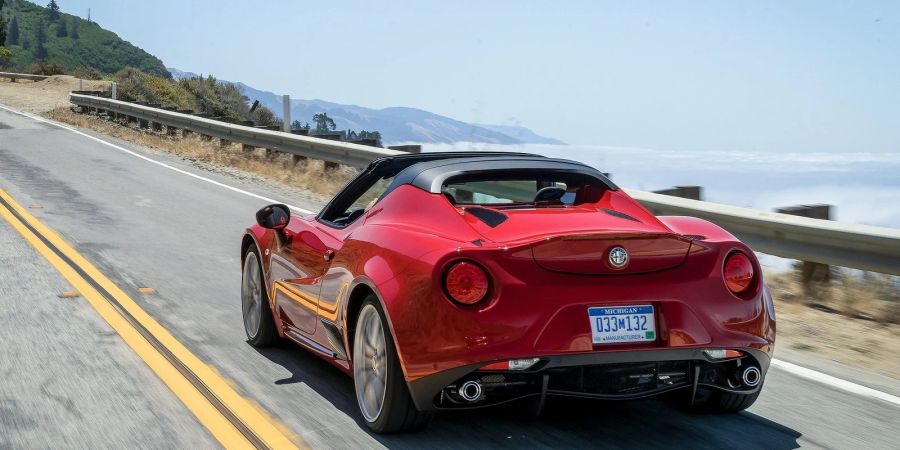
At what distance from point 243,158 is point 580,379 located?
1739cm

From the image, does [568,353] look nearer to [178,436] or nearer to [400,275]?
[400,275]

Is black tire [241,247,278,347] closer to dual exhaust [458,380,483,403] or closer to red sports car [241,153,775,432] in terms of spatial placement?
red sports car [241,153,775,432]

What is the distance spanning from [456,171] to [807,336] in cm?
347

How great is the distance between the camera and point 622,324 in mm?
4117

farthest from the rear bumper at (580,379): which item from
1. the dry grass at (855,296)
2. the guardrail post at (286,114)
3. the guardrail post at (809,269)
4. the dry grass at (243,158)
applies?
the guardrail post at (286,114)

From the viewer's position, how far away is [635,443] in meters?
4.40

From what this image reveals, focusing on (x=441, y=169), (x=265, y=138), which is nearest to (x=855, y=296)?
(x=441, y=169)

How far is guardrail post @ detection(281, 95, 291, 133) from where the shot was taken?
1983cm

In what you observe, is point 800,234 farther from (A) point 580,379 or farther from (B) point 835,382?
(A) point 580,379

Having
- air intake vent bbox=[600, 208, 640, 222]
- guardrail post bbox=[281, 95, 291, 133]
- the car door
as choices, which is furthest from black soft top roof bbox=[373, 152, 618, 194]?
guardrail post bbox=[281, 95, 291, 133]

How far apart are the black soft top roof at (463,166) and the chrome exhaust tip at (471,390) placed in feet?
3.16

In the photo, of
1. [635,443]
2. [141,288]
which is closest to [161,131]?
[141,288]

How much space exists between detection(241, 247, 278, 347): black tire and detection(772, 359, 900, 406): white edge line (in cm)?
298

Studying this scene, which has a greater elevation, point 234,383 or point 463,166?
point 463,166
